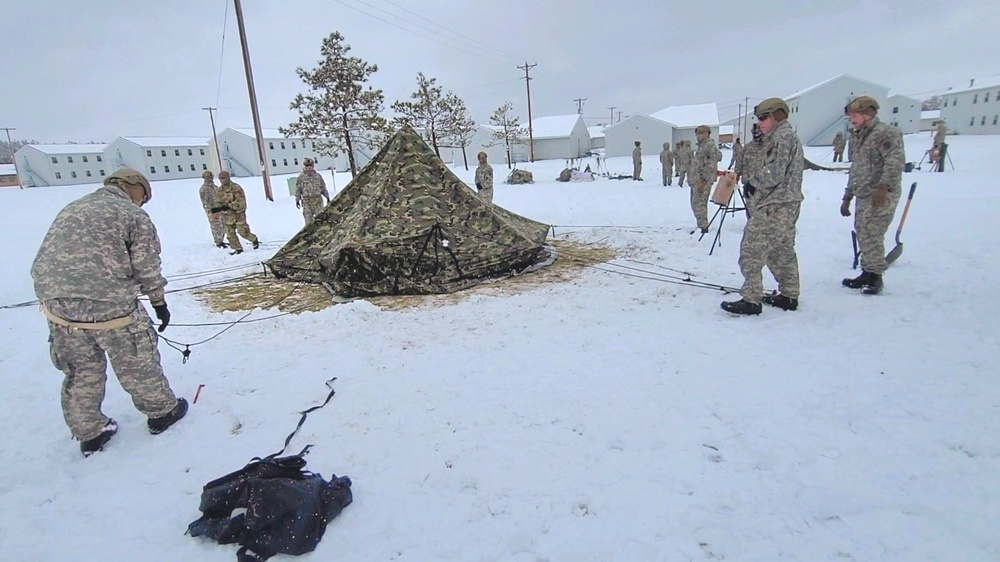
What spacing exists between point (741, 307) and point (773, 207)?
999 mm

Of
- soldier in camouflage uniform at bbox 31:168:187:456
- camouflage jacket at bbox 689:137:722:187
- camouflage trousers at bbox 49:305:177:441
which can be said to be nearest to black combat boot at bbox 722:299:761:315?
camouflage jacket at bbox 689:137:722:187

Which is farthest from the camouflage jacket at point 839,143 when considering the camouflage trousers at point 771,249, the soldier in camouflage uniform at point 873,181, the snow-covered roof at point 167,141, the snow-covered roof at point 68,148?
the snow-covered roof at point 68,148

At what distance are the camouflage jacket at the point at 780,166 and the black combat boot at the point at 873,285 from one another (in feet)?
4.45

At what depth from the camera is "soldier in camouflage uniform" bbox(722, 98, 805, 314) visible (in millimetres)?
4402

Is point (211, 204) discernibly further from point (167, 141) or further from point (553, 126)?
point (167, 141)

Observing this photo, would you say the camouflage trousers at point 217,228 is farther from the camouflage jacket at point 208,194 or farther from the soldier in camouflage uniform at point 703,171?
the soldier in camouflage uniform at point 703,171

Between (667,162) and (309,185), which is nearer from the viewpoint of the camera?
(309,185)

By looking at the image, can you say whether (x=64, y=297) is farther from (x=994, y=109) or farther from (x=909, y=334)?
(x=994, y=109)

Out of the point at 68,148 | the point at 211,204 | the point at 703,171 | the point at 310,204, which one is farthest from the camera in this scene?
the point at 68,148

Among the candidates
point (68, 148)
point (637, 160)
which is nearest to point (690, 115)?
point (637, 160)

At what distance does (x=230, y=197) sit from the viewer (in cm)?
932

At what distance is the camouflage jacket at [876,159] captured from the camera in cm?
465

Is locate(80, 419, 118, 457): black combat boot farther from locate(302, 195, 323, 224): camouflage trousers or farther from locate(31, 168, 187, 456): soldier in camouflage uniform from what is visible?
locate(302, 195, 323, 224): camouflage trousers

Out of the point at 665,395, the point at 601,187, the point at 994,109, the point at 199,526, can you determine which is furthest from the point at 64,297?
the point at 994,109
